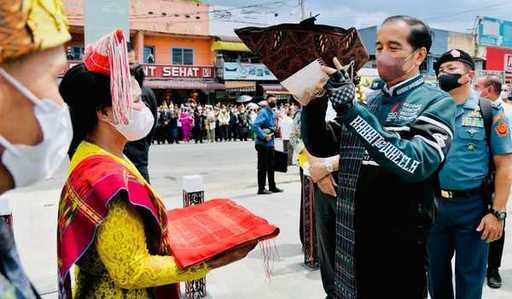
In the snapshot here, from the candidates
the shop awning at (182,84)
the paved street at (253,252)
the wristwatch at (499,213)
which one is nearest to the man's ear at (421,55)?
the wristwatch at (499,213)

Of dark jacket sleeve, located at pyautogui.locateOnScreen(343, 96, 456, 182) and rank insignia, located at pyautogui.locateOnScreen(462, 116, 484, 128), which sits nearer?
dark jacket sleeve, located at pyautogui.locateOnScreen(343, 96, 456, 182)

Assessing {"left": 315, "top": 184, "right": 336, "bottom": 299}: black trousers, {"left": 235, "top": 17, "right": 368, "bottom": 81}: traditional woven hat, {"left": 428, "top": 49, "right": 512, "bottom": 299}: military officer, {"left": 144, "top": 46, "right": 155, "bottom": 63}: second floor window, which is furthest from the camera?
{"left": 144, "top": 46, "right": 155, "bottom": 63}: second floor window

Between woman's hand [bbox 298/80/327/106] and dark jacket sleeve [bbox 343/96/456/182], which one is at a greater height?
woman's hand [bbox 298/80/327/106]

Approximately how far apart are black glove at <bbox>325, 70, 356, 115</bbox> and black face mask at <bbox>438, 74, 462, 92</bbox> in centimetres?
153

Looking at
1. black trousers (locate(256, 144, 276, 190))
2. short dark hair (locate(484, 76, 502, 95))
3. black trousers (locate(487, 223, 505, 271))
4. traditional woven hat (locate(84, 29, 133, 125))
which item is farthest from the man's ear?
black trousers (locate(256, 144, 276, 190))

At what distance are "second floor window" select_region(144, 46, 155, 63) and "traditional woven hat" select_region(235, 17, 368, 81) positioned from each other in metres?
27.3

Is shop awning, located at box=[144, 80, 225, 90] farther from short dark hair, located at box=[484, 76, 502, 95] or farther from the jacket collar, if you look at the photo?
the jacket collar

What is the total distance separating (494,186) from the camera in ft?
9.93

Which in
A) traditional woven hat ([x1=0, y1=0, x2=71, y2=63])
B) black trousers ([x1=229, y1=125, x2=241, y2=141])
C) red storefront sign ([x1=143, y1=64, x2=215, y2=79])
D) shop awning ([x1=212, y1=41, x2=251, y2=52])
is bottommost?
black trousers ([x1=229, y1=125, x2=241, y2=141])

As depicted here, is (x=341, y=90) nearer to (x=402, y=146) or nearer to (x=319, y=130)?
(x=402, y=146)

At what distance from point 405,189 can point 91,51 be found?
1.33 m

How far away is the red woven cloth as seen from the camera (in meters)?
1.49

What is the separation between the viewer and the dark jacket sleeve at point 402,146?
1755 mm

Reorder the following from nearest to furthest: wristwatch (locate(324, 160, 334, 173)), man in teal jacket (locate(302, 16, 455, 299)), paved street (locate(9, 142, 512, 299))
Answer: man in teal jacket (locate(302, 16, 455, 299)) → wristwatch (locate(324, 160, 334, 173)) → paved street (locate(9, 142, 512, 299))
